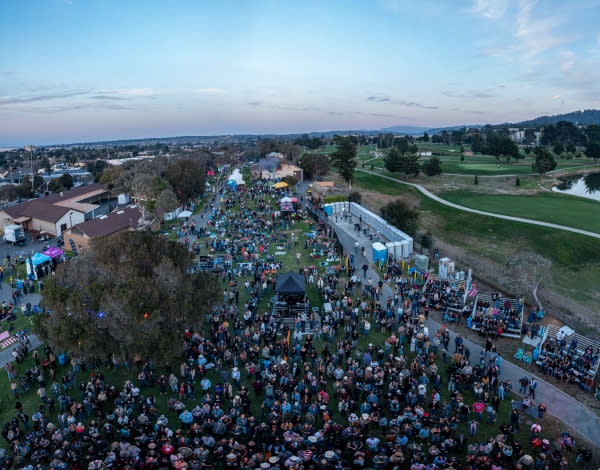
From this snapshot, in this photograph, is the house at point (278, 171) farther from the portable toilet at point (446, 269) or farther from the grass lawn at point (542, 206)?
the portable toilet at point (446, 269)

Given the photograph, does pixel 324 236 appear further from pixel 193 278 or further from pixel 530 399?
pixel 530 399

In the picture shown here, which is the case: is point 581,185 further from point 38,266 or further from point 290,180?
point 38,266

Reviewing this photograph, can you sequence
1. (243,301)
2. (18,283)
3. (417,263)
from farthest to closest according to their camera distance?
1. (417,263)
2. (18,283)
3. (243,301)

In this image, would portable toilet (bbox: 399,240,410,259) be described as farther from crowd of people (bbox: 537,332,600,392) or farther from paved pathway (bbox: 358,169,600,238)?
paved pathway (bbox: 358,169,600,238)

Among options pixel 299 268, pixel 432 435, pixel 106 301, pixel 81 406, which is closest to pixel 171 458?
pixel 81 406

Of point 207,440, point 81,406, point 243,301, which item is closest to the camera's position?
point 207,440

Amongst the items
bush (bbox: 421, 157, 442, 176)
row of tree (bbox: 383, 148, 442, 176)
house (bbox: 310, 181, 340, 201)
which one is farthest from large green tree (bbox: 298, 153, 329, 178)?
house (bbox: 310, 181, 340, 201)
